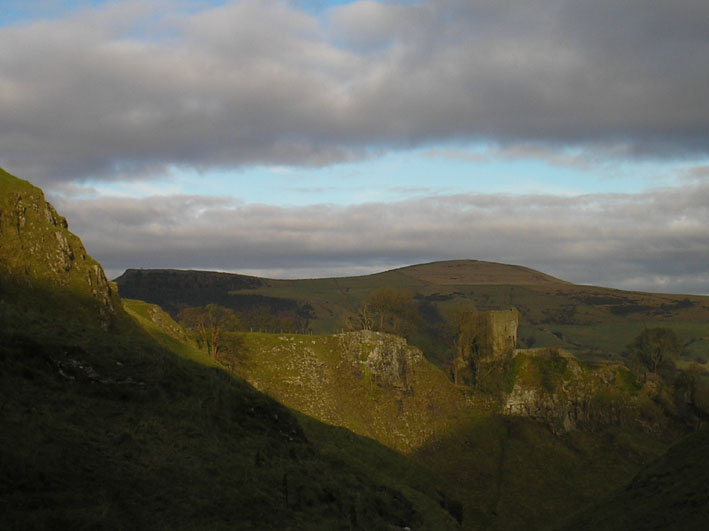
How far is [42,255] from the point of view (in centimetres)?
4884

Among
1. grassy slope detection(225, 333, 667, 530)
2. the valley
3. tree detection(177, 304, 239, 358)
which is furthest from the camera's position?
tree detection(177, 304, 239, 358)

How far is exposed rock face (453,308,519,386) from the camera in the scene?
9594 cm

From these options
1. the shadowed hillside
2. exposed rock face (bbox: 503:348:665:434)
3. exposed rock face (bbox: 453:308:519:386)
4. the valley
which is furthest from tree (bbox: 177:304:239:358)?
exposed rock face (bbox: 503:348:665:434)

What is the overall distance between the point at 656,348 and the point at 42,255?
347 feet

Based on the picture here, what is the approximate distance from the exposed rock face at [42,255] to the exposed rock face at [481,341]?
2421 inches

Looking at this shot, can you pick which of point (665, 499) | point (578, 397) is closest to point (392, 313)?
point (578, 397)

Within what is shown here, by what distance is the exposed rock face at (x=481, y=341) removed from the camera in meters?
95.9

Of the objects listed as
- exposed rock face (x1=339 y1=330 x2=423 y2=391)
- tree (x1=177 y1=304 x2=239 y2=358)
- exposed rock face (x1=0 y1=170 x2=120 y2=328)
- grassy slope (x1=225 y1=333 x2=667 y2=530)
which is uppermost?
exposed rock face (x1=0 y1=170 x2=120 y2=328)

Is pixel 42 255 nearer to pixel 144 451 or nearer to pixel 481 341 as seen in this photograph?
pixel 144 451

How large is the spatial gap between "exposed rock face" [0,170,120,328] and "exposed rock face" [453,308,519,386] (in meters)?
61.5

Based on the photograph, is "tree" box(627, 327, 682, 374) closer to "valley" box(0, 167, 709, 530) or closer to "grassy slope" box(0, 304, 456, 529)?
"valley" box(0, 167, 709, 530)

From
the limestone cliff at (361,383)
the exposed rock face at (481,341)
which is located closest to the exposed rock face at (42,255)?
the limestone cliff at (361,383)

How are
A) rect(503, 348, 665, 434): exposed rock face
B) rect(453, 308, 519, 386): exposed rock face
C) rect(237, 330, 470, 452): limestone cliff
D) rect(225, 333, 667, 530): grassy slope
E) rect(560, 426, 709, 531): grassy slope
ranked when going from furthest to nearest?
rect(453, 308, 519, 386): exposed rock face → rect(503, 348, 665, 434): exposed rock face → rect(237, 330, 470, 452): limestone cliff → rect(225, 333, 667, 530): grassy slope → rect(560, 426, 709, 531): grassy slope

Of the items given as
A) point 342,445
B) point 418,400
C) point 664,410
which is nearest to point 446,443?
point 418,400
